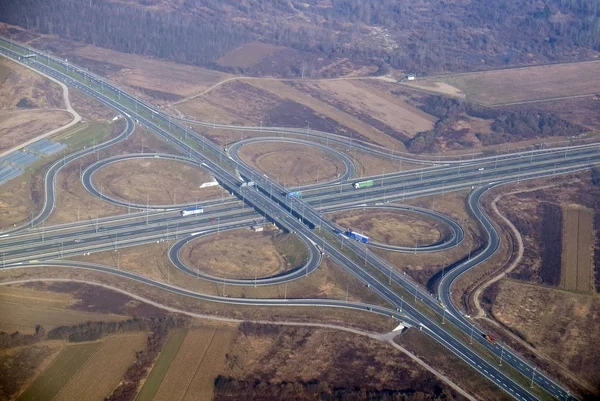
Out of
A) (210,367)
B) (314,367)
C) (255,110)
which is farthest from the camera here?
(255,110)

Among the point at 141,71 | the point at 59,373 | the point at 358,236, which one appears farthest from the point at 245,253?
the point at 141,71

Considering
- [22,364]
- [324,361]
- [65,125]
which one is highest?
[65,125]

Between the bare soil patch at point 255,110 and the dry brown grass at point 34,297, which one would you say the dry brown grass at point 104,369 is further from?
the bare soil patch at point 255,110

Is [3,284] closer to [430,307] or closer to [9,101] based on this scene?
[430,307]

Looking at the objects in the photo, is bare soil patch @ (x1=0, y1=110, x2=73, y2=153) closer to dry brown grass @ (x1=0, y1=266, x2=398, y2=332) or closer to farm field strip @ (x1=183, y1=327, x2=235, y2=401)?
dry brown grass @ (x1=0, y1=266, x2=398, y2=332)

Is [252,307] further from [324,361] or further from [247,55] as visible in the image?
[247,55]

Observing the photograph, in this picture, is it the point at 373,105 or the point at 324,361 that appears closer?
the point at 324,361

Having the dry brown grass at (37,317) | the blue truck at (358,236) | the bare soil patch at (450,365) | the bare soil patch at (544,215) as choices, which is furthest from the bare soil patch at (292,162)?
the dry brown grass at (37,317)
